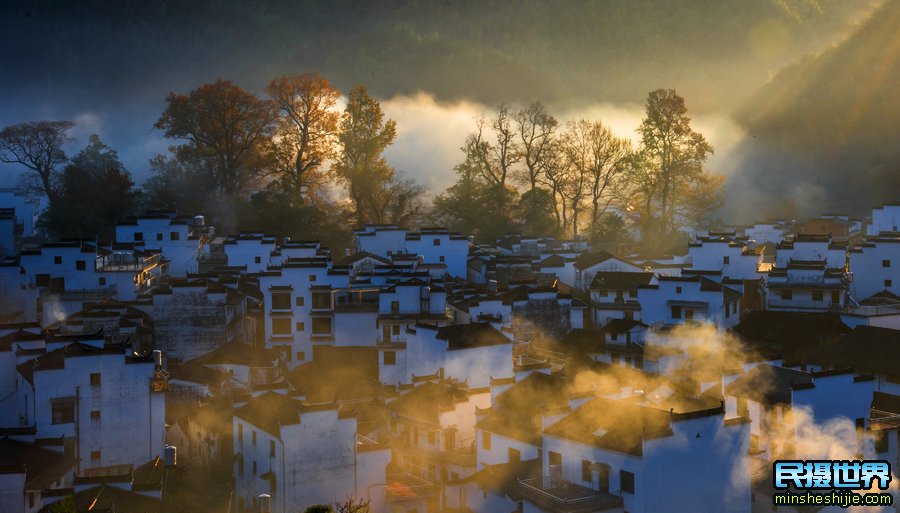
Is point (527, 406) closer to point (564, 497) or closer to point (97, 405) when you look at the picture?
point (564, 497)

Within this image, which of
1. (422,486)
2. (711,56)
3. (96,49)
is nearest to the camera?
(422,486)

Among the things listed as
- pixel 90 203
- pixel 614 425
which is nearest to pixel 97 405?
pixel 614 425

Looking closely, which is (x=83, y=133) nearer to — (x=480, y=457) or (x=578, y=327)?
(x=578, y=327)

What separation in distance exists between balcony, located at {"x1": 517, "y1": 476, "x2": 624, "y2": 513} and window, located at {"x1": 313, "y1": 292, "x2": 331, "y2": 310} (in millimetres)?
11680

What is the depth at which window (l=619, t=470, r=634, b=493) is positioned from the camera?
690 inches

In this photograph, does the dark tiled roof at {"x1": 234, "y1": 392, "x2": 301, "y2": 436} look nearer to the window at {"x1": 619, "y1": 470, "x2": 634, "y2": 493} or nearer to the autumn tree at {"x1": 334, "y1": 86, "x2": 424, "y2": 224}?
the window at {"x1": 619, "y1": 470, "x2": 634, "y2": 493}

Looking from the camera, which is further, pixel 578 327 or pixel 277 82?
pixel 277 82

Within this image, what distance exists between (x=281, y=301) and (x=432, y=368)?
622 cm

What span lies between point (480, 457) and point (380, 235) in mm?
16239

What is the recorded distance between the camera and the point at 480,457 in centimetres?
2077

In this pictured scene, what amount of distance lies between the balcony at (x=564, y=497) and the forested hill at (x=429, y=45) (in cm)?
3786

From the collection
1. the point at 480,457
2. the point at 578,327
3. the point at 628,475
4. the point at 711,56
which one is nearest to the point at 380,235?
the point at 578,327

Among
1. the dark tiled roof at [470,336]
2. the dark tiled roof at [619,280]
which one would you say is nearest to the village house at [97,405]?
the dark tiled roof at [470,336]

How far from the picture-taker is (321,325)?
96.1 feet
